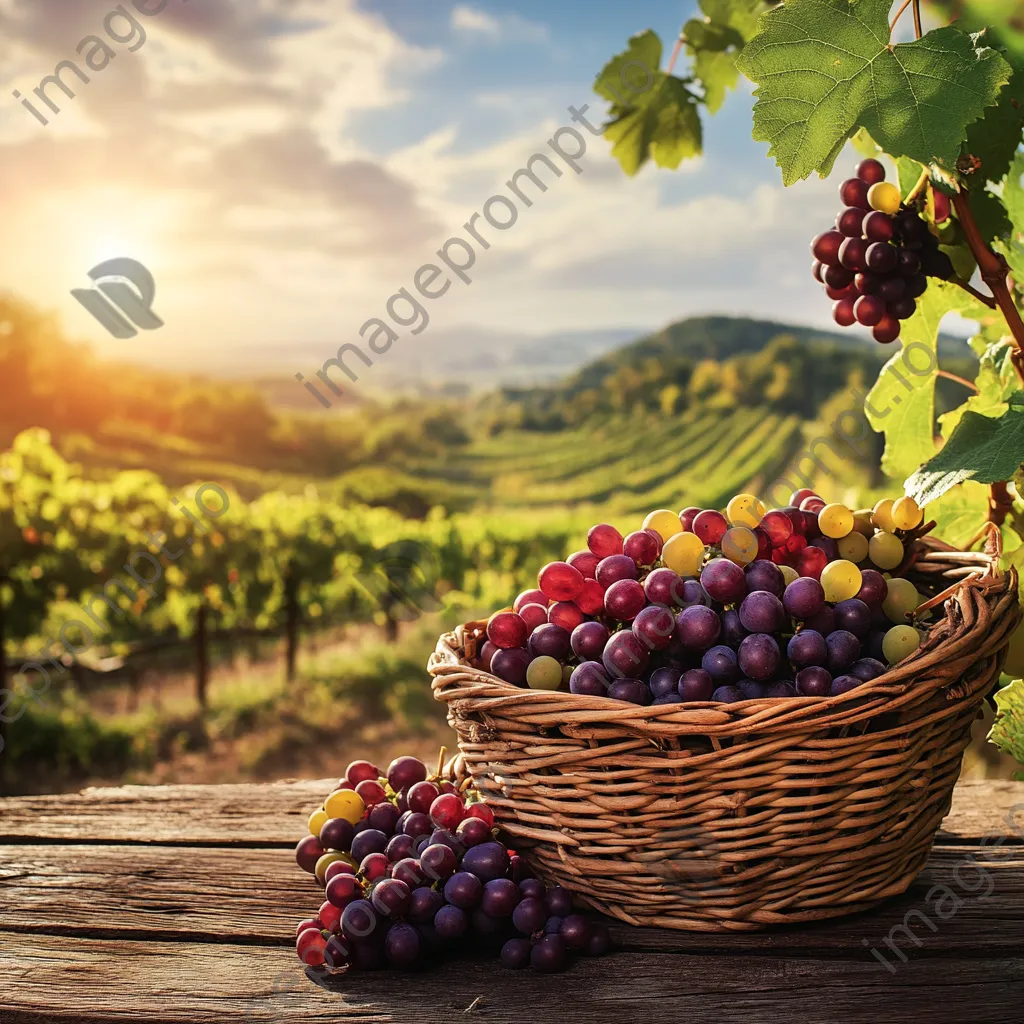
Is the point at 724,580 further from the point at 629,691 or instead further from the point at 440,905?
the point at 440,905

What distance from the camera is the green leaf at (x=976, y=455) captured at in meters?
1.02

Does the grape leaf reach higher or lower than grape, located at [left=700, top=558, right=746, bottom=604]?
higher

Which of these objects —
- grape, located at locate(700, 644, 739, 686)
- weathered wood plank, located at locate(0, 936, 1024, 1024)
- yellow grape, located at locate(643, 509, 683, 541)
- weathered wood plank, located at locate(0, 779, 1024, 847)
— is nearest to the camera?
weathered wood plank, located at locate(0, 936, 1024, 1024)

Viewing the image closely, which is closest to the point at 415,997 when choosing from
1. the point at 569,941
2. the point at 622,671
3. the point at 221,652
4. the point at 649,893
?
the point at 569,941

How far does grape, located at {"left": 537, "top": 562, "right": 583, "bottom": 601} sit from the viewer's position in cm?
120

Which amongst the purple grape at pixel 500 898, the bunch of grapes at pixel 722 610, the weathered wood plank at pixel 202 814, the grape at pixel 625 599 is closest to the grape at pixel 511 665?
the bunch of grapes at pixel 722 610

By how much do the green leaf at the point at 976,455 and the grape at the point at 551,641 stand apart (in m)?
0.44

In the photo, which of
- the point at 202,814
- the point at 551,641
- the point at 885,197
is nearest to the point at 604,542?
the point at 551,641

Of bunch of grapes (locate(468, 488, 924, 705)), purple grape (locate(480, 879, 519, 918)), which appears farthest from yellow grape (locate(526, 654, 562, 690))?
purple grape (locate(480, 879, 519, 918))

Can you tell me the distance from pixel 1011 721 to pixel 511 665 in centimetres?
64

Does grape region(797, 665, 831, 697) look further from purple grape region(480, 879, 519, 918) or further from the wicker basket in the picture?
purple grape region(480, 879, 519, 918)

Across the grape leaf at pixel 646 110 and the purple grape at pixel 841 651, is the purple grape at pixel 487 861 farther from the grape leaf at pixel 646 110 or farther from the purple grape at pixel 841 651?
the grape leaf at pixel 646 110

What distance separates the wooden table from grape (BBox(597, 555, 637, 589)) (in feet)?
1.37

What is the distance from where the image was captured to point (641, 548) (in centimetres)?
124
